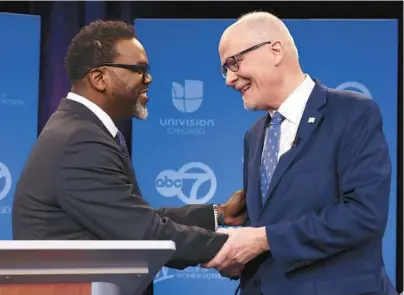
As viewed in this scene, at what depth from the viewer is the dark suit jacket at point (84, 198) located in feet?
7.53

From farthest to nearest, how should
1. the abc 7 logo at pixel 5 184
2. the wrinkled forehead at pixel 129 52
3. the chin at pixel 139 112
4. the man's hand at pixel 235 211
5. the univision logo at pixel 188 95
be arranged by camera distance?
1. the univision logo at pixel 188 95
2. the abc 7 logo at pixel 5 184
3. the man's hand at pixel 235 211
4. the chin at pixel 139 112
5. the wrinkled forehead at pixel 129 52

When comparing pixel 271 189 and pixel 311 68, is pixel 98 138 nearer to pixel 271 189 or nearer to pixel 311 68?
pixel 271 189

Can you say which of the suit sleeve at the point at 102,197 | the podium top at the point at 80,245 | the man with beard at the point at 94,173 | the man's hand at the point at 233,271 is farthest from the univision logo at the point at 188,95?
the podium top at the point at 80,245

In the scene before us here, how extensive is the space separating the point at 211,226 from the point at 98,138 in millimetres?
880

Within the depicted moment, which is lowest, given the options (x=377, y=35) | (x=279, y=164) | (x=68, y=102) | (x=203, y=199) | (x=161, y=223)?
(x=203, y=199)

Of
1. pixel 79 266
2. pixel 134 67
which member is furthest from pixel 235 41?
pixel 79 266

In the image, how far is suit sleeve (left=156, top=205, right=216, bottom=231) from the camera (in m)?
3.12

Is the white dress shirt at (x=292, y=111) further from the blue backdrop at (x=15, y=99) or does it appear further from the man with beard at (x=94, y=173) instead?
the blue backdrop at (x=15, y=99)

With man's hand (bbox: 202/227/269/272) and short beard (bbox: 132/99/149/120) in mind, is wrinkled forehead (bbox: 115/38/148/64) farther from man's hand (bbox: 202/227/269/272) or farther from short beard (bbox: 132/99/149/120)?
man's hand (bbox: 202/227/269/272)

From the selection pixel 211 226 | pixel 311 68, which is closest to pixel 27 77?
pixel 311 68

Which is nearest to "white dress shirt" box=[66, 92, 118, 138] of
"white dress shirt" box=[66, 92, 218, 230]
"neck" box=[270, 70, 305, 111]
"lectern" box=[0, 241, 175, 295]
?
"white dress shirt" box=[66, 92, 218, 230]

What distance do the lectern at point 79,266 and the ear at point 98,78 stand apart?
3.56 feet

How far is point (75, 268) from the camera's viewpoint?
5.47ft

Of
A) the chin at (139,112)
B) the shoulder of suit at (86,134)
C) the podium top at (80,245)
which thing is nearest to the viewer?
the podium top at (80,245)
